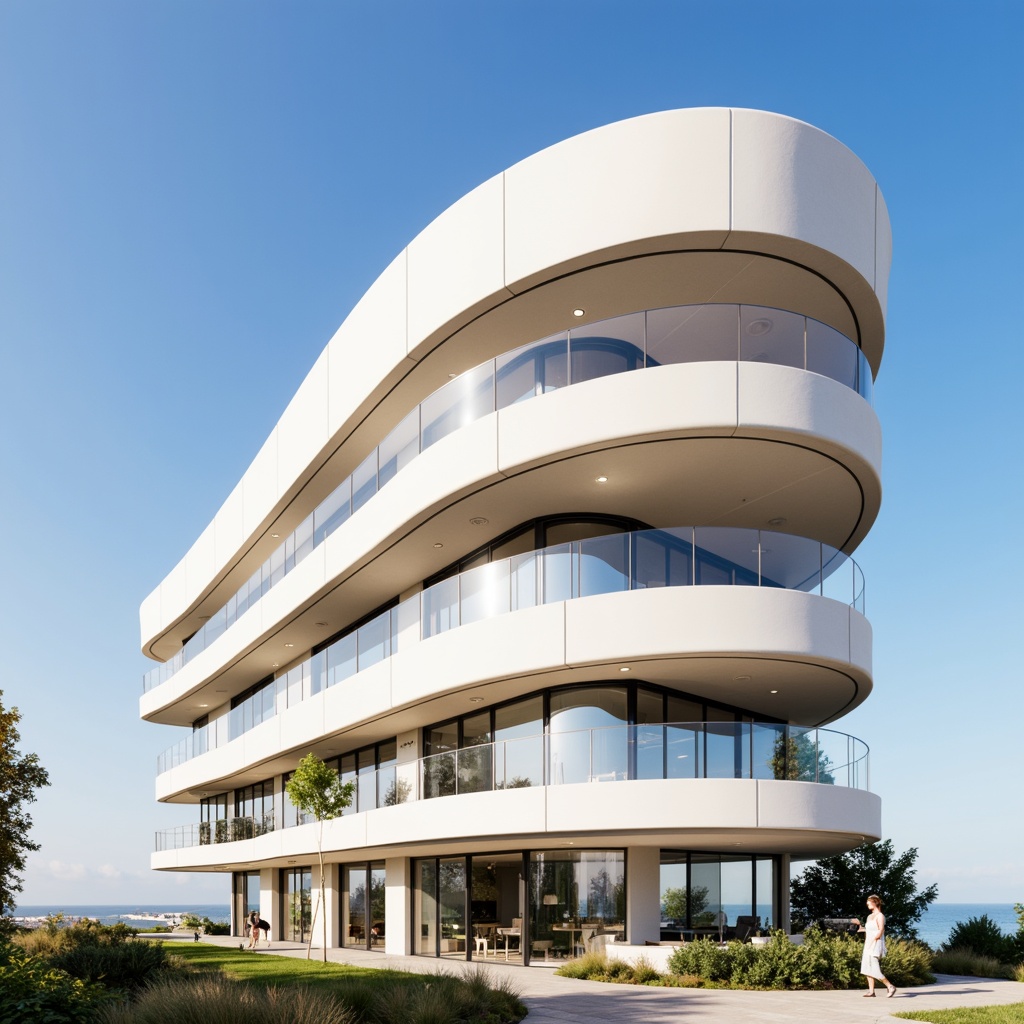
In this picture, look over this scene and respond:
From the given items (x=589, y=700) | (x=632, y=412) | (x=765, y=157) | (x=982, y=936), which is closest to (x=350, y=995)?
(x=589, y=700)

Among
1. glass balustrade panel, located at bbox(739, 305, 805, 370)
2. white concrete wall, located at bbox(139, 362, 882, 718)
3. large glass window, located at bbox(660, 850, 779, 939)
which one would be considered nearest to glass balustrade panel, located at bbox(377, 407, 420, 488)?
white concrete wall, located at bbox(139, 362, 882, 718)

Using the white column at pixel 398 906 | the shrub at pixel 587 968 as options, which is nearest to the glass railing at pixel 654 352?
the shrub at pixel 587 968

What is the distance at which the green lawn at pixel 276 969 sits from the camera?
59.0 feet

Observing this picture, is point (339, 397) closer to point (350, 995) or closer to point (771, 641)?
point (771, 641)

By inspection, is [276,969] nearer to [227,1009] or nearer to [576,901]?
[576,901]

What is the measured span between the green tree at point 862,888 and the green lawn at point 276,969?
48.3ft

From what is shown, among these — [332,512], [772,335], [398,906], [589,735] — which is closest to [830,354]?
[772,335]

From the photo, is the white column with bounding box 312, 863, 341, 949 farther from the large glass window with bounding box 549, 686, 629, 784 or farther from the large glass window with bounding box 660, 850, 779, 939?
the large glass window with bounding box 549, 686, 629, 784

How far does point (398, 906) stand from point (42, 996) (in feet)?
56.6

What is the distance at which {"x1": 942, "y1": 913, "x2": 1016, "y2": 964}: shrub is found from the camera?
24.4 m

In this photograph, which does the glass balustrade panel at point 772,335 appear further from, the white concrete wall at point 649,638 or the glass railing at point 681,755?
the glass railing at point 681,755

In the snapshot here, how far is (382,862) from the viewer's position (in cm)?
2867

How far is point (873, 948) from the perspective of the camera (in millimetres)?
17031

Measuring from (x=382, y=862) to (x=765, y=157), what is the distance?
67.3 ft
